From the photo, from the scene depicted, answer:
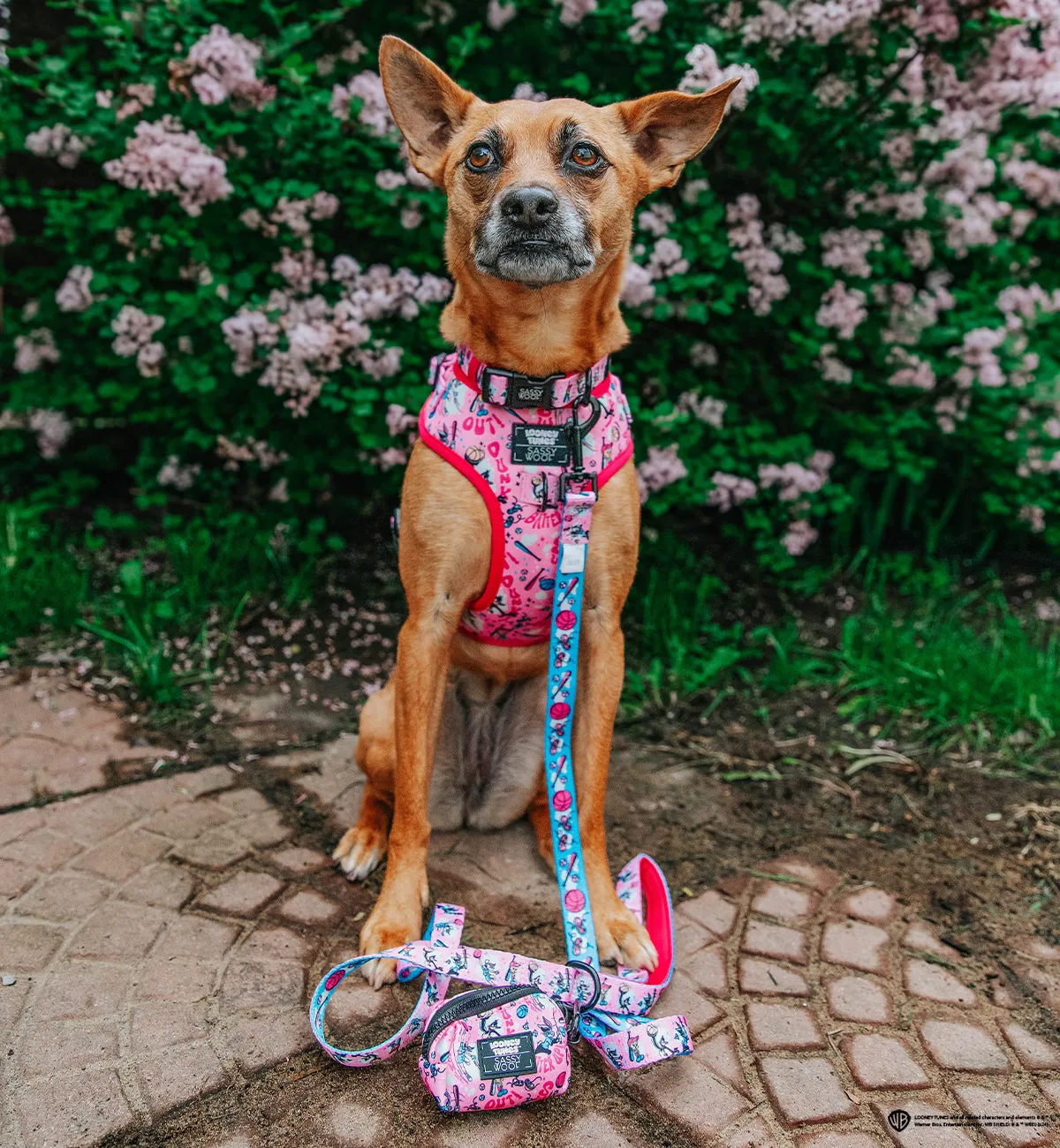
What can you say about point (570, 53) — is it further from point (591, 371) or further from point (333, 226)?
point (591, 371)

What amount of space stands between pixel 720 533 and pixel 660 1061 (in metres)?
3.04

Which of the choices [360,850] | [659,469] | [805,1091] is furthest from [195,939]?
[659,469]

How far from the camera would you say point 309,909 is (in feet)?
8.20

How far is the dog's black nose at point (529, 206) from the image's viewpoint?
83.1 inches

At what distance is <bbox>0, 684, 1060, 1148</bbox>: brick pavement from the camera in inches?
75.0

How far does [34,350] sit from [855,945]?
401 cm

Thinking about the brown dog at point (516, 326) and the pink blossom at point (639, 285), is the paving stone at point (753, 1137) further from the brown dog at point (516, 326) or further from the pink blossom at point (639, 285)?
the pink blossom at point (639, 285)

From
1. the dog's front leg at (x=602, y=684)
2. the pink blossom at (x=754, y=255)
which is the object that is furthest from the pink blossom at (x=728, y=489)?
the dog's front leg at (x=602, y=684)

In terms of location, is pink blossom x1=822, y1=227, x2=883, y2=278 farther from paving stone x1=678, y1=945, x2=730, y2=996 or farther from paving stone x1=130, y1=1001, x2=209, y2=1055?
paving stone x1=130, y1=1001, x2=209, y2=1055

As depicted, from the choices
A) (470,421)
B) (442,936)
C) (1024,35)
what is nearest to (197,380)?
(470,421)

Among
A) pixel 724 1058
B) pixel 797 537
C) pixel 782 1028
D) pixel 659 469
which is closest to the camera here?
pixel 724 1058

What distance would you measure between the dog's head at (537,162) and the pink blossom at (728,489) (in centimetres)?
164

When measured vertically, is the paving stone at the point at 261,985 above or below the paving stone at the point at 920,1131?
below

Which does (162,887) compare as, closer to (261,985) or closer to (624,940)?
(261,985)
